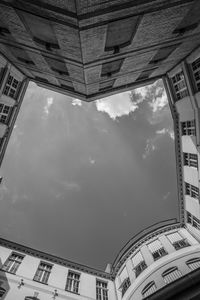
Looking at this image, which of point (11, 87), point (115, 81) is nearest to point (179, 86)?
point (115, 81)

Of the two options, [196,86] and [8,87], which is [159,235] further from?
[8,87]

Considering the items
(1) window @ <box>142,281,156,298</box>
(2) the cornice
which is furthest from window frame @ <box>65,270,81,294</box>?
(1) window @ <box>142,281,156,298</box>

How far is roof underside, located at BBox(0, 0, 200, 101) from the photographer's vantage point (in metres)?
8.23

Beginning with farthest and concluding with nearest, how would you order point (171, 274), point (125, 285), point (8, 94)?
point (8, 94) < point (125, 285) < point (171, 274)

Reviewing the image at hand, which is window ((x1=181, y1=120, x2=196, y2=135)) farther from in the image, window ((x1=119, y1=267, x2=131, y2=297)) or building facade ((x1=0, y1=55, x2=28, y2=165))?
building facade ((x1=0, y1=55, x2=28, y2=165))

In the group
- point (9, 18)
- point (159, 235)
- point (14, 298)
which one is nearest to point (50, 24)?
point (9, 18)

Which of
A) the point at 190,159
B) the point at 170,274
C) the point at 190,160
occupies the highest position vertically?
the point at 190,159

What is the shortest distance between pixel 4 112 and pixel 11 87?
2.96 meters

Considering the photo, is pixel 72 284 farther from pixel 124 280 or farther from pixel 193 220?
pixel 193 220

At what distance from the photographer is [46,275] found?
19.4 meters

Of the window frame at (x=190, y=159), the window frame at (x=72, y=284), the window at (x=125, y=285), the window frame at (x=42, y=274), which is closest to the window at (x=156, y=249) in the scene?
the window at (x=125, y=285)

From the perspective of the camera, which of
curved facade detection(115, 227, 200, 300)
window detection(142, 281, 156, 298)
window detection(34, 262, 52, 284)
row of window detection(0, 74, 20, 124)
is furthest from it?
row of window detection(0, 74, 20, 124)

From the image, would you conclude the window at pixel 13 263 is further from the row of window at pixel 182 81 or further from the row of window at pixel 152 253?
the row of window at pixel 182 81

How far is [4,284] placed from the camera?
1614cm
